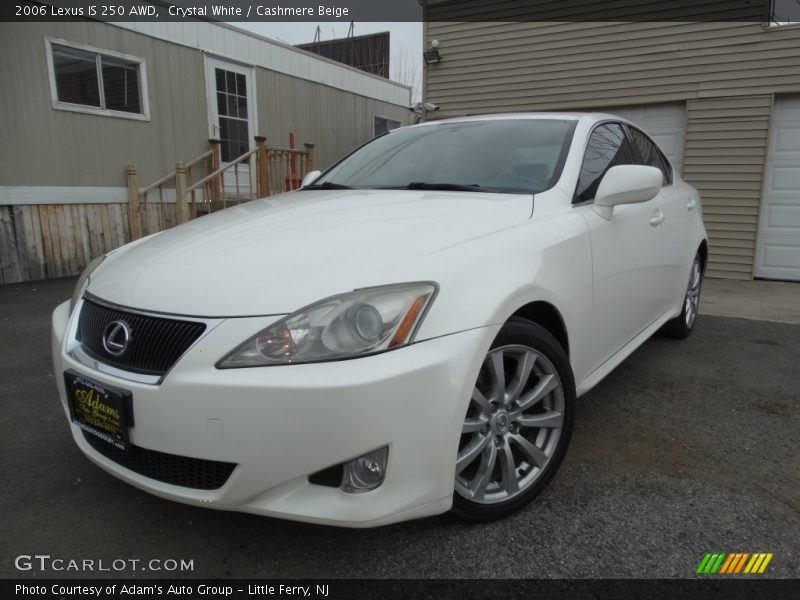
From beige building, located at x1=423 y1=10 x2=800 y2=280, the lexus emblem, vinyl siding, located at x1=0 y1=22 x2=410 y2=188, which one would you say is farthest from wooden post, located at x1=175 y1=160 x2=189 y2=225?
the lexus emblem

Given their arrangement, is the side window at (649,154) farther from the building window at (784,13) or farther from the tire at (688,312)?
the building window at (784,13)

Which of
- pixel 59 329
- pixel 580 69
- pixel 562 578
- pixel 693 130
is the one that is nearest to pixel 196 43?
pixel 580 69

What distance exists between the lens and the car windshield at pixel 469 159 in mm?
2623

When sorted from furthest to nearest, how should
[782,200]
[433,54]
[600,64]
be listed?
1. [433,54]
2. [600,64]
3. [782,200]

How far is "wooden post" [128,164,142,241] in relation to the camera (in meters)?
8.21

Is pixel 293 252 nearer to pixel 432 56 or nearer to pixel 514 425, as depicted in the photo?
pixel 514 425

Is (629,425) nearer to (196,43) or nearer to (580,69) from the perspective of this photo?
(580,69)

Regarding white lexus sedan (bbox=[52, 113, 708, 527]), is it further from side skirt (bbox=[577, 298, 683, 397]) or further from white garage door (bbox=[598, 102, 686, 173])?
white garage door (bbox=[598, 102, 686, 173])

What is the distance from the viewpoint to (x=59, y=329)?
221 centimetres

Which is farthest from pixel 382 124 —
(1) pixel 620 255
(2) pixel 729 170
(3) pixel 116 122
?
(1) pixel 620 255

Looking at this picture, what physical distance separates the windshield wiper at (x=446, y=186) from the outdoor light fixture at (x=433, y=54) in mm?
7175

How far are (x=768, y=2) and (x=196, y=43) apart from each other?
7899mm

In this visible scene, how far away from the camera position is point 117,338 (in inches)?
71.7

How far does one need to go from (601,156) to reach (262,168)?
286 inches
